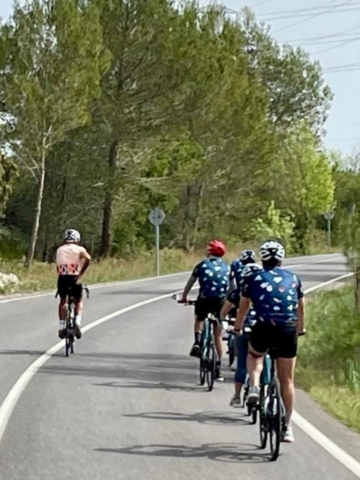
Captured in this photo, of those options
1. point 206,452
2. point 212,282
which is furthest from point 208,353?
point 206,452

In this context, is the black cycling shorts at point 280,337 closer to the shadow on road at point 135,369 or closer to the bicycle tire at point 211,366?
the bicycle tire at point 211,366

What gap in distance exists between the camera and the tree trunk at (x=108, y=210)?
47719 millimetres

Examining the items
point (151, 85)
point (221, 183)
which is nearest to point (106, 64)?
point (151, 85)

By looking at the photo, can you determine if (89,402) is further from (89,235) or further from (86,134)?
(89,235)

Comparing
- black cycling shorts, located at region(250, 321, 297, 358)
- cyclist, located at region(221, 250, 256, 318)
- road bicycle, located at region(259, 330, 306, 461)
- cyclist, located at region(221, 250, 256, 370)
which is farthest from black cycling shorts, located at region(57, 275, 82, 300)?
black cycling shorts, located at region(250, 321, 297, 358)

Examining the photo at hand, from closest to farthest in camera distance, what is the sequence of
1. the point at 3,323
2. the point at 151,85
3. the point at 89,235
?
the point at 3,323
the point at 151,85
the point at 89,235

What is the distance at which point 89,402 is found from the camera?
12.2m

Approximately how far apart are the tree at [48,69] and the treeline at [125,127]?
0.15ft

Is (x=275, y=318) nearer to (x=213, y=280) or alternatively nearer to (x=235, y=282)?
(x=235, y=282)

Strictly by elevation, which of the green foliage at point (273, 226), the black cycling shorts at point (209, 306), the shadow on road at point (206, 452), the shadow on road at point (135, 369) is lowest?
the shadow on road at point (206, 452)

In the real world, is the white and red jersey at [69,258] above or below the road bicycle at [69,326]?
above

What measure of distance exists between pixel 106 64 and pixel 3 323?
20.7 meters

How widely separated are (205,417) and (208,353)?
2.19 m

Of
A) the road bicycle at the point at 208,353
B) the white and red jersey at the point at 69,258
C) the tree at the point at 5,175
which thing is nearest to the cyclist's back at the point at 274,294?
the road bicycle at the point at 208,353
